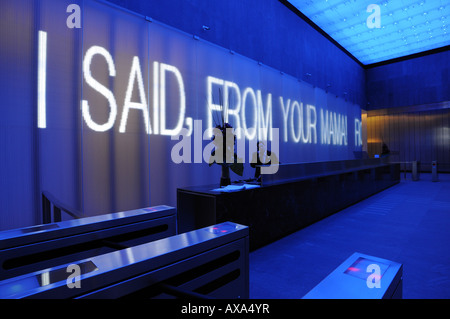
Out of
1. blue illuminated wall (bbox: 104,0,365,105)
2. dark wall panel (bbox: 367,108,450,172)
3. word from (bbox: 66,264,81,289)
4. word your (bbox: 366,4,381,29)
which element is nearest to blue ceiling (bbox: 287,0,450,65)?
word your (bbox: 366,4,381,29)

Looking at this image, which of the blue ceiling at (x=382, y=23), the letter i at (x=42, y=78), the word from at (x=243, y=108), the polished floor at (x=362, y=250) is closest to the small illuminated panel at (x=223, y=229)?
the polished floor at (x=362, y=250)

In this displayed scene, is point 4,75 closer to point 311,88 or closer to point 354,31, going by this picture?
point 311,88

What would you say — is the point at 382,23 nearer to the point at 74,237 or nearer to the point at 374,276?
the point at 374,276

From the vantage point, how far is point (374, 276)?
0.77 metres

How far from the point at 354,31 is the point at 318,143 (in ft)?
13.6

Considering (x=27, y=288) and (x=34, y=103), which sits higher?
(x=34, y=103)

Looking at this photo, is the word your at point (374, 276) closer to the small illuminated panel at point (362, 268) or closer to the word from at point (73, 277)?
the small illuminated panel at point (362, 268)

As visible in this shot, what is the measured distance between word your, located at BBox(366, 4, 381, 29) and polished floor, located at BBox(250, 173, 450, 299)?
5.71m

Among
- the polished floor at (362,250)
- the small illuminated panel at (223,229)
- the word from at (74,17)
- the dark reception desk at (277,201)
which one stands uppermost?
the word from at (74,17)

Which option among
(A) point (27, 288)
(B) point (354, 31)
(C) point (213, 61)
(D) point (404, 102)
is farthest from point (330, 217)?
(D) point (404, 102)

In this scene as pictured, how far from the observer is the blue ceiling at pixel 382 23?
6.93 m

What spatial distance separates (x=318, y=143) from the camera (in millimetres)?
7574

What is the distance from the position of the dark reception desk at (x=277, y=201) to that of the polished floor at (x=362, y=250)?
0.17 m

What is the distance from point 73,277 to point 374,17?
31.4 feet
